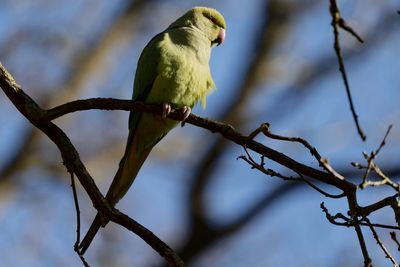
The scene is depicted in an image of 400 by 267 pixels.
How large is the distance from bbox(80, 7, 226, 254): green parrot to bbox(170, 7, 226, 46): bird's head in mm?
401

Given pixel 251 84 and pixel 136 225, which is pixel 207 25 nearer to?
pixel 136 225

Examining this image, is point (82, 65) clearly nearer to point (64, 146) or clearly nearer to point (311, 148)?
point (64, 146)

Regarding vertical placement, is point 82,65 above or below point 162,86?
above

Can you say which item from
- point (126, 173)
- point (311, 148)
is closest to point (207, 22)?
point (126, 173)

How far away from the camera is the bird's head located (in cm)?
458

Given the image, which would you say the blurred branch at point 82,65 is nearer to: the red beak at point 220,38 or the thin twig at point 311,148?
the red beak at point 220,38

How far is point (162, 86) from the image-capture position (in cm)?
363

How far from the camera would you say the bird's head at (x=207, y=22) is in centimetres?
458

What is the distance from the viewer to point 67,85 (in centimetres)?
913

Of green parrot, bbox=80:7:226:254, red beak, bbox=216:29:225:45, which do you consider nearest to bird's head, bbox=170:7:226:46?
red beak, bbox=216:29:225:45

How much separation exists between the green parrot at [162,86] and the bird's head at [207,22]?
1.32 feet

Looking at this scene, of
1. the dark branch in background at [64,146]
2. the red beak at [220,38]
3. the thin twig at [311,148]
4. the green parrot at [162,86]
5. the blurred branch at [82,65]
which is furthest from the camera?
the blurred branch at [82,65]

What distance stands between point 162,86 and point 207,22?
1.26 meters

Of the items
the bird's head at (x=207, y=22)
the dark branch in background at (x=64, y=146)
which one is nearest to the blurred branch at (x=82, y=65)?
the bird's head at (x=207, y=22)
